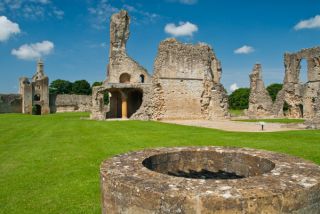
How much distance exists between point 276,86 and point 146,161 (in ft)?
243

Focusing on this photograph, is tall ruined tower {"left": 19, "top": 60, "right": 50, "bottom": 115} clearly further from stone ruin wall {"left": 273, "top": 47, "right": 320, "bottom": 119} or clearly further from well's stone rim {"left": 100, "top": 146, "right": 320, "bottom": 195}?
well's stone rim {"left": 100, "top": 146, "right": 320, "bottom": 195}

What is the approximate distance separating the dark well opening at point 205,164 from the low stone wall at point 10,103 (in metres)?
48.0

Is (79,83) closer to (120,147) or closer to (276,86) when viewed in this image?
(276,86)

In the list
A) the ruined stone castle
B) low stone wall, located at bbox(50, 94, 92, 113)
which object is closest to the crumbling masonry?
the ruined stone castle

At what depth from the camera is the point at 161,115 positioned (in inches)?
1083

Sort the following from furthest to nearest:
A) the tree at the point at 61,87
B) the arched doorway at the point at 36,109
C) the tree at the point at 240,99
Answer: the tree at the point at 61,87
the tree at the point at 240,99
the arched doorway at the point at 36,109

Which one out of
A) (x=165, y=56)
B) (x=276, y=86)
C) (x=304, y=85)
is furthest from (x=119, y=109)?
(x=276, y=86)

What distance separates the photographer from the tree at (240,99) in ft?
239

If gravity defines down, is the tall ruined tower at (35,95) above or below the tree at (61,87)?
below

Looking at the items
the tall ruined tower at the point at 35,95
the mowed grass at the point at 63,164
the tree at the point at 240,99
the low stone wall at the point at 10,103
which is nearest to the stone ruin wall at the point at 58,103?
the low stone wall at the point at 10,103

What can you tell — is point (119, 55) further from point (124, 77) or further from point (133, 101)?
point (133, 101)

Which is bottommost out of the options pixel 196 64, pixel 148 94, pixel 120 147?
pixel 120 147

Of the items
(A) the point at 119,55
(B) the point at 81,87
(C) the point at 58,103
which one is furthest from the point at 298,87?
(B) the point at 81,87

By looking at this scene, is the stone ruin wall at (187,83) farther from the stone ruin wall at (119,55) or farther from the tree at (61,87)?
the tree at (61,87)
